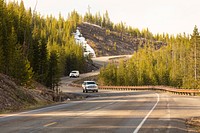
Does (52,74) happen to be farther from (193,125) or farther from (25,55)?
(193,125)

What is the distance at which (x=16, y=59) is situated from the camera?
144 ft

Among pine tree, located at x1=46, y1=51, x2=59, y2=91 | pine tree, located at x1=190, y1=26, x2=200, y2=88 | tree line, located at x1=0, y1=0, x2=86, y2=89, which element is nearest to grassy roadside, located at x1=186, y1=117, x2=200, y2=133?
tree line, located at x1=0, y1=0, x2=86, y2=89

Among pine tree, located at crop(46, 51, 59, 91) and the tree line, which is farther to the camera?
pine tree, located at crop(46, 51, 59, 91)

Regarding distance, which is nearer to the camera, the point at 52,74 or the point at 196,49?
the point at 52,74

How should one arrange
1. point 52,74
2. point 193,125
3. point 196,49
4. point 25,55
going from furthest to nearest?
point 196,49
point 52,74
point 25,55
point 193,125

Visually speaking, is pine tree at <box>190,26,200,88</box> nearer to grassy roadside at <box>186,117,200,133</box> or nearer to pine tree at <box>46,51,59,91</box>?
pine tree at <box>46,51,59,91</box>

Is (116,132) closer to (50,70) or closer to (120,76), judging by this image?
(50,70)

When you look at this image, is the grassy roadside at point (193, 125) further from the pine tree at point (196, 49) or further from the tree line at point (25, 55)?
Answer: the pine tree at point (196, 49)

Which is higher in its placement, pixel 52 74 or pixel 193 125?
pixel 52 74

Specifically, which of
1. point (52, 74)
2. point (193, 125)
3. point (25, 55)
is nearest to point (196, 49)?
point (52, 74)

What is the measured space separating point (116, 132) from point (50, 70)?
169 feet

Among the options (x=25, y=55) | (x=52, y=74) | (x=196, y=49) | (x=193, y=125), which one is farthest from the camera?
(x=196, y=49)

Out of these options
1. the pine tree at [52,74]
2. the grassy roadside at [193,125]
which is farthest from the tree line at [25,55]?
the grassy roadside at [193,125]

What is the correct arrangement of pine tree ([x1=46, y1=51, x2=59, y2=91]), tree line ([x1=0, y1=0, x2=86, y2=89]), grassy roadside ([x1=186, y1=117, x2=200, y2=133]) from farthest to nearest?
pine tree ([x1=46, y1=51, x2=59, y2=91]), tree line ([x1=0, y1=0, x2=86, y2=89]), grassy roadside ([x1=186, y1=117, x2=200, y2=133])
